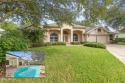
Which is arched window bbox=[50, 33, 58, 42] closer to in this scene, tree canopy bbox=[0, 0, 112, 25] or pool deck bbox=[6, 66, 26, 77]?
tree canopy bbox=[0, 0, 112, 25]

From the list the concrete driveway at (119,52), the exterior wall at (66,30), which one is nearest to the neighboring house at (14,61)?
the concrete driveway at (119,52)

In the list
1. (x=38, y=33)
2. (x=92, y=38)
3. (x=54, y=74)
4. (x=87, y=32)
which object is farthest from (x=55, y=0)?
(x=92, y=38)

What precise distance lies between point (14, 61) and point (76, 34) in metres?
26.3

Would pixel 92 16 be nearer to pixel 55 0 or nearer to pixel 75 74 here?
pixel 55 0

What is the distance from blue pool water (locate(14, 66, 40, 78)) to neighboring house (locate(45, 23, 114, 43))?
2106 cm

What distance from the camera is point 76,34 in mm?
31312

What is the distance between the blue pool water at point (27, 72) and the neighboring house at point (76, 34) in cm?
2106

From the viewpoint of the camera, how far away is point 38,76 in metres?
5.84

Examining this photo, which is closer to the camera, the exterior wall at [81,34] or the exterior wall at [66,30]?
the exterior wall at [66,30]

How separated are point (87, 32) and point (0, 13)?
22.4 meters

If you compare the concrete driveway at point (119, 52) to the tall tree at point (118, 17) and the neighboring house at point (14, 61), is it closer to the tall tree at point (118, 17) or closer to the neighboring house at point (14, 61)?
the neighboring house at point (14, 61)

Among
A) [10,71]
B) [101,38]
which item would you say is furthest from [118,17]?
[10,71]

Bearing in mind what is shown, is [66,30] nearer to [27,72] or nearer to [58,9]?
[58,9]

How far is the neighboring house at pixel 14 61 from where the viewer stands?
5706 mm
